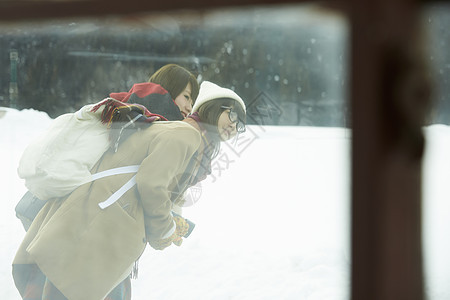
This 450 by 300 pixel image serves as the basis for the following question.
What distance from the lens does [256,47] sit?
3.84 feet

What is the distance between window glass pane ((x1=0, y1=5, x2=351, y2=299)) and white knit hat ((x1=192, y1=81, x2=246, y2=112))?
1 centimetres

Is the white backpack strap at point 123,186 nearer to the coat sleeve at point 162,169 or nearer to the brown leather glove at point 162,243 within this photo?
the coat sleeve at point 162,169

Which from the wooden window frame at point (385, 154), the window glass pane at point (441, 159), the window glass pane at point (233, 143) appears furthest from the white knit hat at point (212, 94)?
the wooden window frame at point (385, 154)

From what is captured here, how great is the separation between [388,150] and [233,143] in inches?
34.2

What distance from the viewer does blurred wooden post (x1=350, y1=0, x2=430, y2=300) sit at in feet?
1.31

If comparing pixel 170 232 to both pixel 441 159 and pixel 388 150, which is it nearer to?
pixel 441 159

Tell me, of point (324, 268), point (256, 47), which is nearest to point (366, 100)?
point (256, 47)

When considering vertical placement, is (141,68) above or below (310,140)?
above

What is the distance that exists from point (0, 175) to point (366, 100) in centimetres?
125

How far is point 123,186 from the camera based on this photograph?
1.18 meters

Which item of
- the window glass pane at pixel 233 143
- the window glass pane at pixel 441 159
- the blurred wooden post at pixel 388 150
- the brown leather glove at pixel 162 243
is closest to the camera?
the blurred wooden post at pixel 388 150

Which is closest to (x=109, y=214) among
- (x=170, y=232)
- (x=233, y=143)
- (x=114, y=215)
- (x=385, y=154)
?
(x=114, y=215)

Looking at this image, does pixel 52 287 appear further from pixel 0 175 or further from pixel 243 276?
pixel 243 276

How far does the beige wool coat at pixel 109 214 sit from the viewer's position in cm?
117
